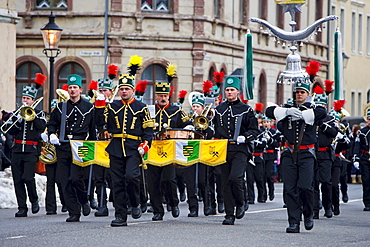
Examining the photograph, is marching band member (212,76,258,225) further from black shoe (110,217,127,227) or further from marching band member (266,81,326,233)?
black shoe (110,217,127,227)

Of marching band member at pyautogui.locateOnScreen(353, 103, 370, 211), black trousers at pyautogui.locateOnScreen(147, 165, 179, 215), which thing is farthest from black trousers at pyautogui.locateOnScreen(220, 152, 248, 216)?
marching band member at pyautogui.locateOnScreen(353, 103, 370, 211)

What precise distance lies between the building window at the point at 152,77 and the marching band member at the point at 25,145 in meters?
20.7

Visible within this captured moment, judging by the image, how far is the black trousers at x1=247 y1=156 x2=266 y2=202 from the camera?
22562mm

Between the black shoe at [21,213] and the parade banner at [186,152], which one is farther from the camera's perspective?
the black shoe at [21,213]

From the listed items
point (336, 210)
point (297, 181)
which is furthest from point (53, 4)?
point (297, 181)

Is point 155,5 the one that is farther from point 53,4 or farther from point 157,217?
point 157,217

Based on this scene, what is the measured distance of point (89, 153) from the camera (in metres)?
17.3

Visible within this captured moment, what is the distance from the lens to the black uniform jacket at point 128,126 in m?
15.8

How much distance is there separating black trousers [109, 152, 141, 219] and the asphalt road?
33 cm

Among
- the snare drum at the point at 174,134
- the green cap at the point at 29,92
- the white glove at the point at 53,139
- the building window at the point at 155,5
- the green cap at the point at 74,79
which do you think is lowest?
the white glove at the point at 53,139

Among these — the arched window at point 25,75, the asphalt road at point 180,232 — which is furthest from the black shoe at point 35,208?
the arched window at point 25,75

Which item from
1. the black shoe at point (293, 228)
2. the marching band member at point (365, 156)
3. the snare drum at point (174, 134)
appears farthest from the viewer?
the marching band member at point (365, 156)

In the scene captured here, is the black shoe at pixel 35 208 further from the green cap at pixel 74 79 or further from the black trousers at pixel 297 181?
the black trousers at pixel 297 181

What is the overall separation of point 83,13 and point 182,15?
11.1 ft
